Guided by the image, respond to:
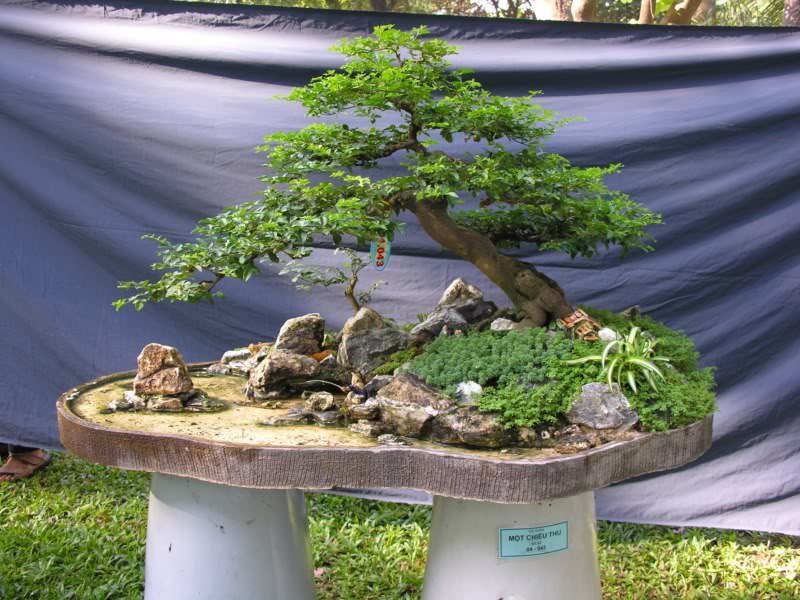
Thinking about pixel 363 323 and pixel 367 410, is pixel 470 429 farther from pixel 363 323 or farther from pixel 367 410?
pixel 363 323

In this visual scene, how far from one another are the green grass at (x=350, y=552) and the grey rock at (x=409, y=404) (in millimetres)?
1196

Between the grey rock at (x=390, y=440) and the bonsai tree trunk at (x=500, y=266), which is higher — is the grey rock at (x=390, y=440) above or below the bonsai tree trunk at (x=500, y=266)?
below

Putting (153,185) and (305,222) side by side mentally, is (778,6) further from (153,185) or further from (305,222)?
(305,222)

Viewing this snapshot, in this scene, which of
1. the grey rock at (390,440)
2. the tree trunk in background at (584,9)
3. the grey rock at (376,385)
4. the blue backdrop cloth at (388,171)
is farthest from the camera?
the tree trunk in background at (584,9)

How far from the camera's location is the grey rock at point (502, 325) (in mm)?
1941

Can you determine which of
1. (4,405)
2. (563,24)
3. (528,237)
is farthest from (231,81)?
(4,405)

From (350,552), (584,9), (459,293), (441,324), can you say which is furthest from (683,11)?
(350,552)

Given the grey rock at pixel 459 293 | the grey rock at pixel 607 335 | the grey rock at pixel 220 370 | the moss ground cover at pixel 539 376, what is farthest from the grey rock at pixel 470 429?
the grey rock at pixel 220 370

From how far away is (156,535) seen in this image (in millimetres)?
1871

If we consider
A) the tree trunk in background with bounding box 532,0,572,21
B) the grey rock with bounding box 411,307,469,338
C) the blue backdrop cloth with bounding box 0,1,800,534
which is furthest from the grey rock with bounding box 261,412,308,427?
the tree trunk in background with bounding box 532,0,572,21

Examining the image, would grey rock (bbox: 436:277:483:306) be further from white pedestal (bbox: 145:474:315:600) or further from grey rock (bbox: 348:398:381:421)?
white pedestal (bbox: 145:474:315:600)

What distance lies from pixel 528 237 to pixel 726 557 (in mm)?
1640

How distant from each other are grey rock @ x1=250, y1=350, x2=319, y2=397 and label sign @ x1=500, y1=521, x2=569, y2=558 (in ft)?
2.05

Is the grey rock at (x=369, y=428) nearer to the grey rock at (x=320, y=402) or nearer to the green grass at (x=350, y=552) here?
the grey rock at (x=320, y=402)
